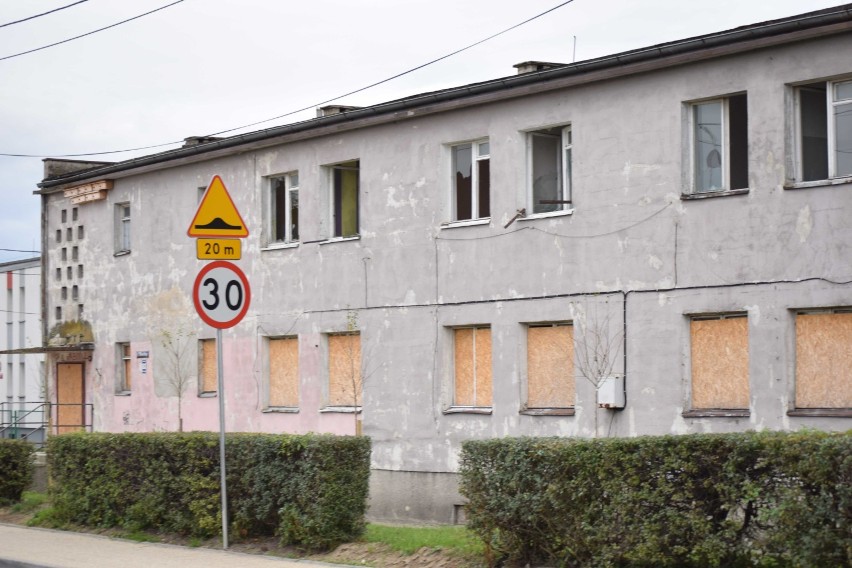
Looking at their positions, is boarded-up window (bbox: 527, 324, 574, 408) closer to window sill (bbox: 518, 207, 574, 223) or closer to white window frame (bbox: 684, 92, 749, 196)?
window sill (bbox: 518, 207, 574, 223)

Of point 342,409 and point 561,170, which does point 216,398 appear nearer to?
point 342,409

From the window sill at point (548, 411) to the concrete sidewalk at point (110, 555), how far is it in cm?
650

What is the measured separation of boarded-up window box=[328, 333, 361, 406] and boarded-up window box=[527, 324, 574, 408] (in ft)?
13.4

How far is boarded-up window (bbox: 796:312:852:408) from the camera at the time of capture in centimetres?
1650

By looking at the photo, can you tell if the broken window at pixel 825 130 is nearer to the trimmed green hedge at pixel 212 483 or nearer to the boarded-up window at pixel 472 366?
the boarded-up window at pixel 472 366

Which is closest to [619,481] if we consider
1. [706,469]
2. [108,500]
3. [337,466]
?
[706,469]

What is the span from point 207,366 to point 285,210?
4025 mm

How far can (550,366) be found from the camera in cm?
2027

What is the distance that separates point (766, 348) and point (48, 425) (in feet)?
66.8

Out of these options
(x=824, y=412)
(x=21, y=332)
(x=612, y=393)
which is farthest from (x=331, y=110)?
(x=21, y=332)

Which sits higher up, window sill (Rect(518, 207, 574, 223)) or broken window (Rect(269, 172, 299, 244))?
broken window (Rect(269, 172, 299, 244))

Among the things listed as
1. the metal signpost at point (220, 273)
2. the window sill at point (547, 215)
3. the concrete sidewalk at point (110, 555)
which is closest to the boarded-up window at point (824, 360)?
the window sill at point (547, 215)

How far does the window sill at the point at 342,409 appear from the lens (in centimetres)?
2359

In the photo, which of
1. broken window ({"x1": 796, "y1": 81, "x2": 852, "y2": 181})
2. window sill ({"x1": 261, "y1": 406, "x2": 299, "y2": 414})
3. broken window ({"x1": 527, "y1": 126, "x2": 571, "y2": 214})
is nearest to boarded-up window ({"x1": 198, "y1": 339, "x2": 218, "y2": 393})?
window sill ({"x1": 261, "y1": 406, "x2": 299, "y2": 414})
